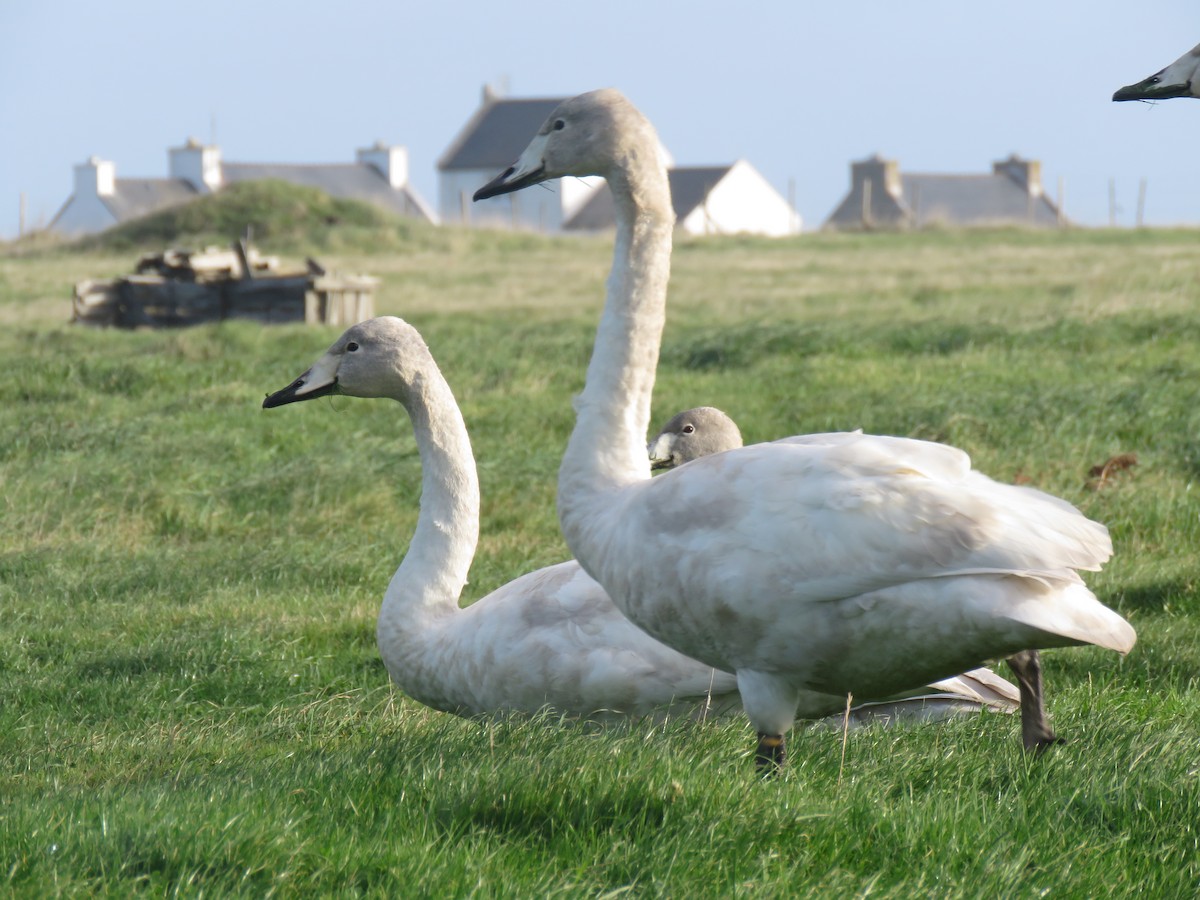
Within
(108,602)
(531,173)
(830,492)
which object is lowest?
(108,602)

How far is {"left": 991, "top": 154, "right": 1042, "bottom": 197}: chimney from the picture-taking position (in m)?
80.2

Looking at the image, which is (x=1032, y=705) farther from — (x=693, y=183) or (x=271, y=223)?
(x=693, y=183)

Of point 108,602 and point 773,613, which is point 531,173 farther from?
point 108,602

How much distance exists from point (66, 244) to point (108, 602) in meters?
31.4

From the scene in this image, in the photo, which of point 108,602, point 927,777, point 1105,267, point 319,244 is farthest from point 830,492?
point 319,244

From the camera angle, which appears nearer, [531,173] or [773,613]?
[773,613]

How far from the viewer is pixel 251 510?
895 cm

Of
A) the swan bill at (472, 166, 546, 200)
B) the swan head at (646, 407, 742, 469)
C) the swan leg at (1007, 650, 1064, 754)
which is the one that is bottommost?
the swan leg at (1007, 650, 1064, 754)

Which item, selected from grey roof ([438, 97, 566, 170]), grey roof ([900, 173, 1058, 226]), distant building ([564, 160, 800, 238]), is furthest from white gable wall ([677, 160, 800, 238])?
grey roof ([438, 97, 566, 170])

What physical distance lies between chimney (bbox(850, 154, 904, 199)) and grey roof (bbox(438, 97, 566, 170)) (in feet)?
55.0

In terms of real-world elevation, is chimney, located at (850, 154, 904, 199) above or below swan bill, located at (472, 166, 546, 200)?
A: above

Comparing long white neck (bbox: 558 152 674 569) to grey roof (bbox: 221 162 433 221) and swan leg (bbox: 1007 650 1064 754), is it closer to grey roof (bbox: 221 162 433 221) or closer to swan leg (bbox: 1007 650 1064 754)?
swan leg (bbox: 1007 650 1064 754)

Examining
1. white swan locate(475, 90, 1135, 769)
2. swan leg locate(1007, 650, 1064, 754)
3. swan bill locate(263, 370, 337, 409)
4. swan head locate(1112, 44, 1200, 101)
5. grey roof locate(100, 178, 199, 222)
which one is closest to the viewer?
white swan locate(475, 90, 1135, 769)

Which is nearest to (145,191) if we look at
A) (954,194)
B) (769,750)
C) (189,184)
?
(189,184)
